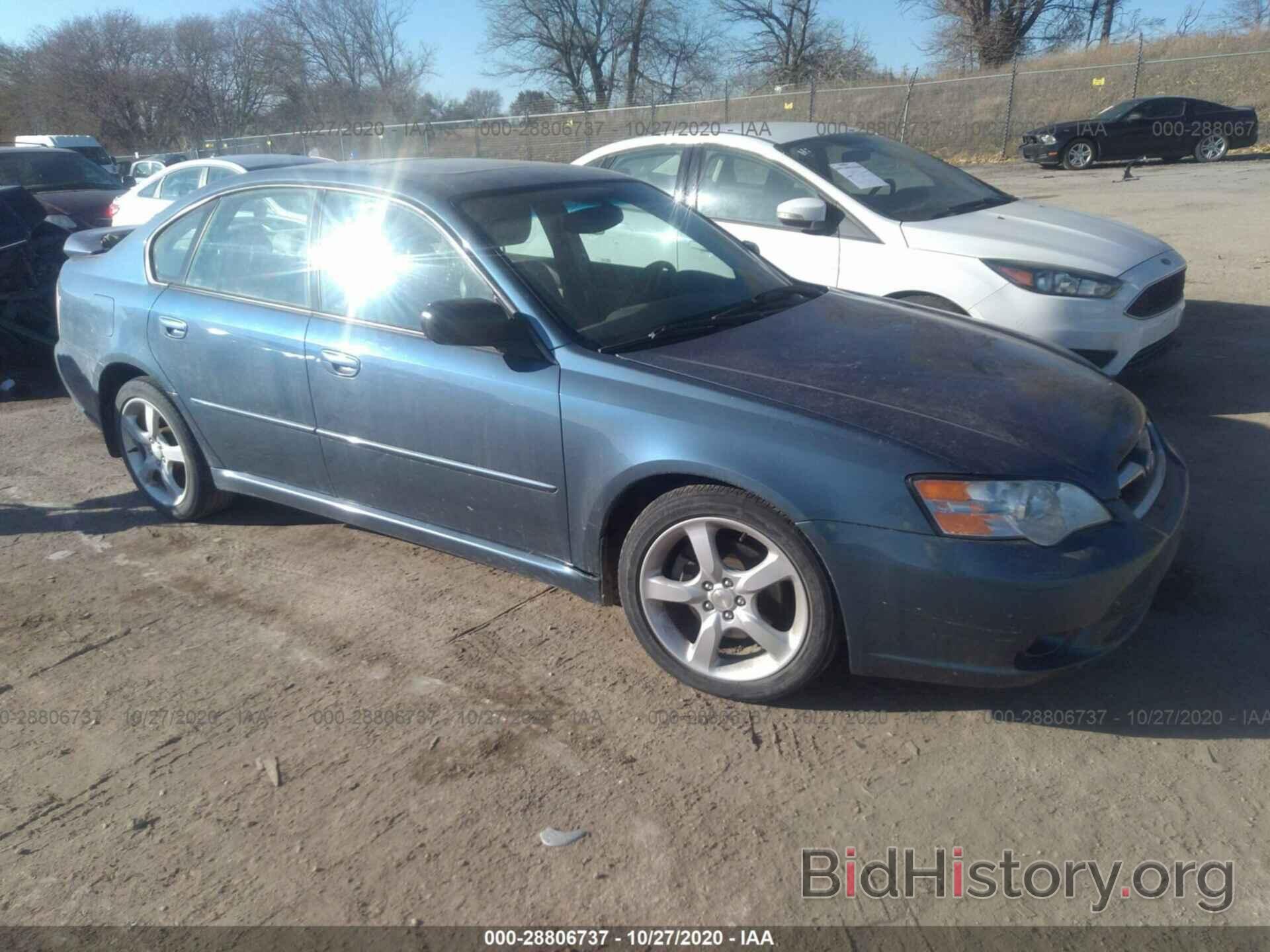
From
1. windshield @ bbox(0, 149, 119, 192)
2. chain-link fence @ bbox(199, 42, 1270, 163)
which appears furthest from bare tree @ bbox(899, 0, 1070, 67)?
windshield @ bbox(0, 149, 119, 192)

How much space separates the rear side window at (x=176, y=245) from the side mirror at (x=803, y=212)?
Result: 3015 mm

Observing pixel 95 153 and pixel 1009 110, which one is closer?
pixel 1009 110

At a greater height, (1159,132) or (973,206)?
(973,206)

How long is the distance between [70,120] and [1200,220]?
47.2m

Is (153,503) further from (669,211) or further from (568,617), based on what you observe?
(669,211)

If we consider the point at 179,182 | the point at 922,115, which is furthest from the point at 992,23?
the point at 179,182

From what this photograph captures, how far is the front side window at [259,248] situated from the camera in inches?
157

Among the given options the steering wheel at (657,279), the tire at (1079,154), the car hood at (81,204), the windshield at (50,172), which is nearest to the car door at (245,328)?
the steering wheel at (657,279)

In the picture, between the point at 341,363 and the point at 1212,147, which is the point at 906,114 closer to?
the point at 1212,147

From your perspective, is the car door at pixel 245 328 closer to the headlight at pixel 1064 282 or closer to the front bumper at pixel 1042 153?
the headlight at pixel 1064 282

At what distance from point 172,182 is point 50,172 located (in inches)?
91.2

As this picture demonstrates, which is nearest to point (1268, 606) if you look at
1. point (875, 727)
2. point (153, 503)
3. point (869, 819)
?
point (875, 727)

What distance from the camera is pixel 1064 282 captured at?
5.22m

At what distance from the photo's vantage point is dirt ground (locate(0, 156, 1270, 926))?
7.95ft
